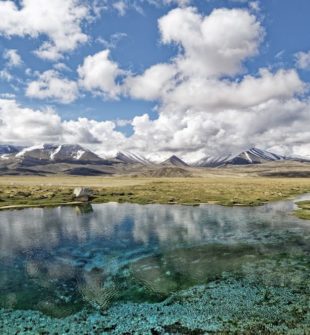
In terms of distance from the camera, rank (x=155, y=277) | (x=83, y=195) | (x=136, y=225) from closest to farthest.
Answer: (x=155, y=277), (x=136, y=225), (x=83, y=195)

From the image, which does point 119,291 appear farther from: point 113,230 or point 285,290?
point 113,230

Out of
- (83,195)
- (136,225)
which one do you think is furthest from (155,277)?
(83,195)

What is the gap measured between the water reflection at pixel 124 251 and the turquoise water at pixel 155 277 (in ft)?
0.43

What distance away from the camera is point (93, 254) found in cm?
4325

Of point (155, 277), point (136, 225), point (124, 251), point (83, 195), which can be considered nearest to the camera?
point (155, 277)

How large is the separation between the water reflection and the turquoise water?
130mm

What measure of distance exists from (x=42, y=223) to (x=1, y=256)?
69.4 feet

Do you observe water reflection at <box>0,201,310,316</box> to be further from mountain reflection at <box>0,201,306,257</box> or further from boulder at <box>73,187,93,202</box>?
boulder at <box>73,187,93,202</box>

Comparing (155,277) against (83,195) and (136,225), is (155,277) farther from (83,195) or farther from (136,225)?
(83,195)

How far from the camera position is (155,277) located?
34938mm

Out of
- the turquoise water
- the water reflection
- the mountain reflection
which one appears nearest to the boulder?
the mountain reflection

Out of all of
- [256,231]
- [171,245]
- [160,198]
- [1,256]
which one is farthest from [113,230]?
[160,198]

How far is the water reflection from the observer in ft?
102

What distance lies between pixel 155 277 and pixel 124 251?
34.1 ft
